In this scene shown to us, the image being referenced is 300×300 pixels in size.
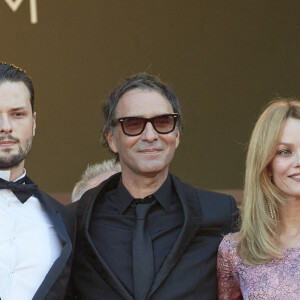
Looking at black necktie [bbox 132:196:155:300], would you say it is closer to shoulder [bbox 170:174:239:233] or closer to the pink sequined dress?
shoulder [bbox 170:174:239:233]

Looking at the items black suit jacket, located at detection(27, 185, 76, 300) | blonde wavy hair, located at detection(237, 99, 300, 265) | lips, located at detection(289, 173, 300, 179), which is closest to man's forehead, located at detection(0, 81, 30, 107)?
black suit jacket, located at detection(27, 185, 76, 300)

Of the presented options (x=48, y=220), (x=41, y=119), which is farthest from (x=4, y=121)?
(x=41, y=119)

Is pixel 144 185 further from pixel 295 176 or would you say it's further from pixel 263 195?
pixel 295 176

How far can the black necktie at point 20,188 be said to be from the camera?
108 inches

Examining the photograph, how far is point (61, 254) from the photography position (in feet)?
8.71

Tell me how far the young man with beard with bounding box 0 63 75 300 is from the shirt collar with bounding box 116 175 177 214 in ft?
0.69

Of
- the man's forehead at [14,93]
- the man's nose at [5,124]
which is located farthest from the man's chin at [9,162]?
the man's forehead at [14,93]

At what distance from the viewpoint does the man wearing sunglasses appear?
273cm

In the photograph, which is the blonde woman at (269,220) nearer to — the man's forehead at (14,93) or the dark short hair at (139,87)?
the dark short hair at (139,87)

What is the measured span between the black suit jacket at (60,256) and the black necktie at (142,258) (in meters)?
0.25

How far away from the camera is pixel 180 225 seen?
112 inches

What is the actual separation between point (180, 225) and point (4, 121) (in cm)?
79

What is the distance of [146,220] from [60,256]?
39 centimetres

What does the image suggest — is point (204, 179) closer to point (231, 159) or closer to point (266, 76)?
point (231, 159)
